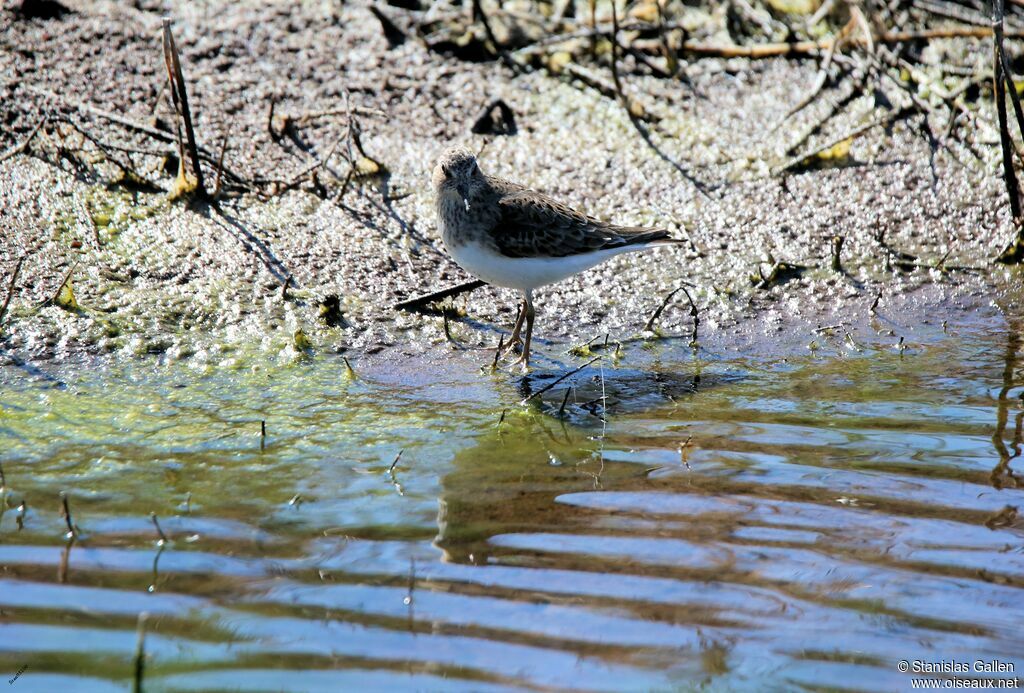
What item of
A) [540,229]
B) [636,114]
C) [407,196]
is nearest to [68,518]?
[540,229]

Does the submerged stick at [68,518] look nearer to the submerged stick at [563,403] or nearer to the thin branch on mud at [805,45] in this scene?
the submerged stick at [563,403]

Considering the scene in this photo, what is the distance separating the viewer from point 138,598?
353cm

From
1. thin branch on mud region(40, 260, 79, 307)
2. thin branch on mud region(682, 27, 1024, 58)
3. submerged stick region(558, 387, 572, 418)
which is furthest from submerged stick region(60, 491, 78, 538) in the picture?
thin branch on mud region(682, 27, 1024, 58)

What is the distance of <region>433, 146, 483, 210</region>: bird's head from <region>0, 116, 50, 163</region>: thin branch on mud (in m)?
2.61

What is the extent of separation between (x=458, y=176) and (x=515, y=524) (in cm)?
224

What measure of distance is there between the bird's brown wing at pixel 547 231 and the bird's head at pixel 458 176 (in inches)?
7.2

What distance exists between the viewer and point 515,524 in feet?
13.4

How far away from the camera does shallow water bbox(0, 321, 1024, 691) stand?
131 inches

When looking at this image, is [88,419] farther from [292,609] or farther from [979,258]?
[979,258]

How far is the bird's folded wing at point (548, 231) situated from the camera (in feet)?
18.3

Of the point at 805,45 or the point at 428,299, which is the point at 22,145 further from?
the point at 805,45

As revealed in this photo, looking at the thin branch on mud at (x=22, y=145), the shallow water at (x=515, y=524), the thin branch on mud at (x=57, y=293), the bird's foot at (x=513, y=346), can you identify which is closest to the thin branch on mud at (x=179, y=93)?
the thin branch on mud at (x=22, y=145)

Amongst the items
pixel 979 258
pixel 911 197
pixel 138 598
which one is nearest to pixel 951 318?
pixel 979 258

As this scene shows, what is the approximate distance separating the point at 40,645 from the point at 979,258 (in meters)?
5.73
